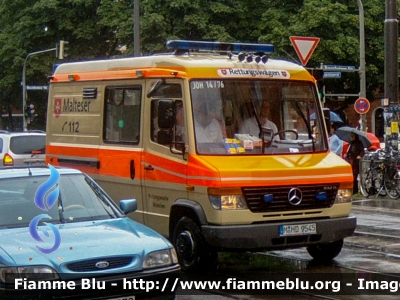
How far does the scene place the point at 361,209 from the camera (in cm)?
1873

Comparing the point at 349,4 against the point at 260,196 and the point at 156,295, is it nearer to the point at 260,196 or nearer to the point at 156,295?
the point at 260,196

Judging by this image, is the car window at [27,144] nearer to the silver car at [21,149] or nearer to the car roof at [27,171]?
the silver car at [21,149]

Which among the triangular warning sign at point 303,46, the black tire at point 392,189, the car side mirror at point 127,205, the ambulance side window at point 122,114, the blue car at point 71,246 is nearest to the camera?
the blue car at point 71,246

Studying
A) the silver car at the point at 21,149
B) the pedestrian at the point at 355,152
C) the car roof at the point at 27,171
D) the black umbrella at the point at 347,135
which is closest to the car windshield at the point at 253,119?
the car roof at the point at 27,171

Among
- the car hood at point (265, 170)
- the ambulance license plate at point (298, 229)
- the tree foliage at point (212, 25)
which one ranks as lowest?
the ambulance license plate at point (298, 229)

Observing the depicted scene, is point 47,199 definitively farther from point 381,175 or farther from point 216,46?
point 381,175

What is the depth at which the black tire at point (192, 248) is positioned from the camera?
10414 millimetres

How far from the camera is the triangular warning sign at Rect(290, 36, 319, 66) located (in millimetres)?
19422

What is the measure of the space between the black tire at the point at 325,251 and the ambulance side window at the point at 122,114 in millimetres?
2713

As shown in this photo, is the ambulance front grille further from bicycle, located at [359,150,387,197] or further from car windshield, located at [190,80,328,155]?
bicycle, located at [359,150,387,197]

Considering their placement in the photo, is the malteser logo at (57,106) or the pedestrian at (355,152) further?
the pedestrian at (355,152)

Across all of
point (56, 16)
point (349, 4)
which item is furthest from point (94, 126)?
point (56, 16)

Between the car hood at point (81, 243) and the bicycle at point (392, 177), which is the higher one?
the car hood at point (81, 243)

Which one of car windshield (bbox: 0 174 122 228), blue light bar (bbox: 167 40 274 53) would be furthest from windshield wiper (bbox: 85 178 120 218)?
blue light bar (bbox: 167 40 274 53)
